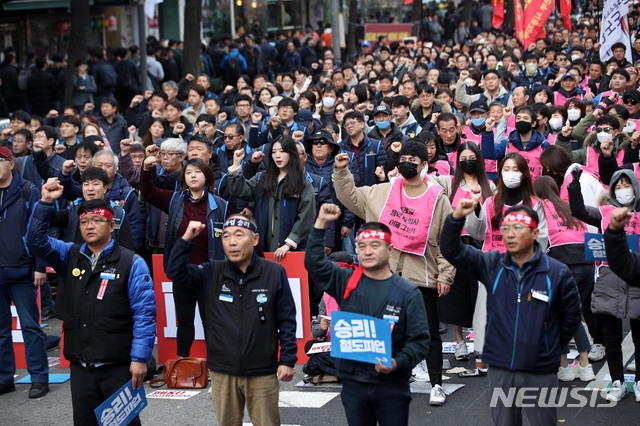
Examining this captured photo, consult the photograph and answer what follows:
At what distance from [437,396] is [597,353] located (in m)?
1.85

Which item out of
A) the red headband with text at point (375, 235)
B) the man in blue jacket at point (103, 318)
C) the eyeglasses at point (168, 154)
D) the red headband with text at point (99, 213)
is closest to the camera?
the red headband with text at point (375, 235)

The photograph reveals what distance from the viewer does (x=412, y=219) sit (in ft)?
26.3

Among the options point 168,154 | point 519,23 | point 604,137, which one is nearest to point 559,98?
point 519,23

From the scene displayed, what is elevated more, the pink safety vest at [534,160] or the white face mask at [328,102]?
the white face mask at [328,102]

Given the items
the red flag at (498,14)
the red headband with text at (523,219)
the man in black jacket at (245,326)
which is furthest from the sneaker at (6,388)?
the red flag at (498,14)

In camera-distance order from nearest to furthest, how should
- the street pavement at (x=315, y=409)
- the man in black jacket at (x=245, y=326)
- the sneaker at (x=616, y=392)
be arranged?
the man in black jacket at (x=245, y=326), the street pavement at (x=315, y=409), the sneaker at (x=616, y=392)

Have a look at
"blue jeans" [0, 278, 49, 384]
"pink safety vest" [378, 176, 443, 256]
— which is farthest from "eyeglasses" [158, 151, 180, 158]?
"pink safety vest" [378, 176, 443, 256]

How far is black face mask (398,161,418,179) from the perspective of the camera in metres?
7.91

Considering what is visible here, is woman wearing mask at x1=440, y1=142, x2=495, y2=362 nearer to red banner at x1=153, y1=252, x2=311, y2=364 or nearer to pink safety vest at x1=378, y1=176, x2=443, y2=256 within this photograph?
pink safety vest at x1=378, y1=176, x2=443, y2=256

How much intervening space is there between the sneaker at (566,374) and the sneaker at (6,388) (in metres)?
4.85

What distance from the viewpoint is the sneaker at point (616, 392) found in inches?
311

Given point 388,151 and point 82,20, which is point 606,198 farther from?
point 82,20

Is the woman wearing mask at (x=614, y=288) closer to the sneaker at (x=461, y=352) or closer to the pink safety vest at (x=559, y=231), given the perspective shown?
the pink safety vest at (x=559, y=231)

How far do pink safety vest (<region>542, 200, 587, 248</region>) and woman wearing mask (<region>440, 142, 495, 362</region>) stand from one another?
1.73 feet
